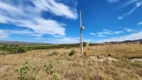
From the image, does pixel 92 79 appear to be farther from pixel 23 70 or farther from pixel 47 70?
pixel 23 70

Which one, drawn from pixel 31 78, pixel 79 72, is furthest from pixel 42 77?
pixel 79 72

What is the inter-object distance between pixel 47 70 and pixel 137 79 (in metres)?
3.88

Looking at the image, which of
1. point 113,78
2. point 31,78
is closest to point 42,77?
point 31,78

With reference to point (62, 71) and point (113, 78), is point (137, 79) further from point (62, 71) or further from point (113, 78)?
point (62, 71)

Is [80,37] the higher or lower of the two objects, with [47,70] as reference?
higher

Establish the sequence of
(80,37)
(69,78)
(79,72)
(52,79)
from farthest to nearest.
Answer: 1. (80,37)
2. (79,72)
3. (69,78)
4. (52,79)

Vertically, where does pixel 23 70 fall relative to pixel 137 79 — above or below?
above

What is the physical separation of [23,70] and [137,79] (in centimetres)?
478

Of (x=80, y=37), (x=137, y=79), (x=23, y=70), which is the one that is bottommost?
(x=137, y=79)

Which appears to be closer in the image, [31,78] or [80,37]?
[31,78]

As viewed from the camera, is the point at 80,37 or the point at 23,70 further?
the point at 80,37

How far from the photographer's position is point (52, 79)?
5.69 meters

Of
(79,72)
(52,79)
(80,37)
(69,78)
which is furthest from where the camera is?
(80,37)

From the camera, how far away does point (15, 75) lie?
6215 millimetres
